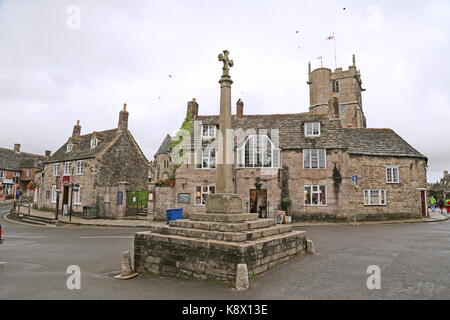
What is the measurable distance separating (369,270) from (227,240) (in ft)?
13.0

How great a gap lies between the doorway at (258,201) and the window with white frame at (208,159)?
4197 millimetres

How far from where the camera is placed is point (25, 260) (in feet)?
31.1

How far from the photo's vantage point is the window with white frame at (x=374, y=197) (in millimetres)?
23359

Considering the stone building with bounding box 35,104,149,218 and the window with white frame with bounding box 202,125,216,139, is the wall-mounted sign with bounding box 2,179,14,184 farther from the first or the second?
the window with white frame with bounding box 202,125,216,139

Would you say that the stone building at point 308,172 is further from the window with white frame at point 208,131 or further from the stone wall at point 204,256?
the stone wall at point 204,256

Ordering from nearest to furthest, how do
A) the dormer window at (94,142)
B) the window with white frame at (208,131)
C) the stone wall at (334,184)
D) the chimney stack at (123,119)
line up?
the stone wall at (334,184) < the window with white frame at (208,131) < the dormer window at (94,142) < the chimney stack at (123,119)

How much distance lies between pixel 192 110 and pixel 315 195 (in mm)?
13832

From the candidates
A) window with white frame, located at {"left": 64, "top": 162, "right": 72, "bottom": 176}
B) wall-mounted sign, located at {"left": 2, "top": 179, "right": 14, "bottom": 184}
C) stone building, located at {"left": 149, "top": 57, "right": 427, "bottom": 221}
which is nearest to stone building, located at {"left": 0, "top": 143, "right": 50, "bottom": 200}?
wall-mounted sign, located at {"left": 2, "top": 179, "right": 14, "bottom": 184}

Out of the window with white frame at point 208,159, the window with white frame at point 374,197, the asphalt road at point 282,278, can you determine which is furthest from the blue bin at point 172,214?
the window with white frame at point 374,197

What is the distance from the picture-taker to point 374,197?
23.5 meters

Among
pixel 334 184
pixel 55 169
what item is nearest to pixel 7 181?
pixel 55 169

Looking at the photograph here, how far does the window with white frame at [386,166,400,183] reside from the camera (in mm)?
23922
